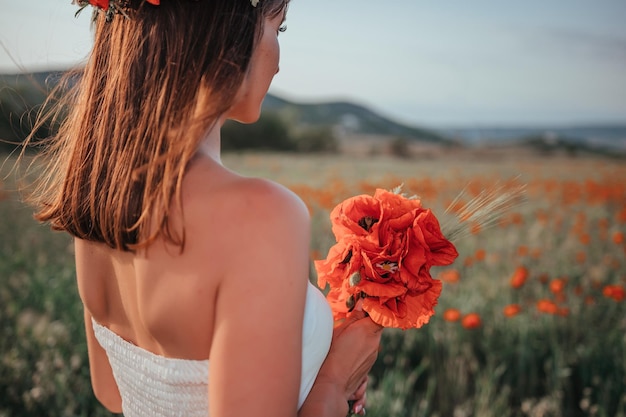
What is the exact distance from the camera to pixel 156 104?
999 mm

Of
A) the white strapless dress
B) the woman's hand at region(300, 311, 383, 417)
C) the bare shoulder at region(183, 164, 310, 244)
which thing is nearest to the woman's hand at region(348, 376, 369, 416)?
the woman's hand at region(300, 311, 383, 417)

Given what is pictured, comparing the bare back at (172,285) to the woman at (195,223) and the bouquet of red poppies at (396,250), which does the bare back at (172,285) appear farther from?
the bouquet of red poppies at (396,250)

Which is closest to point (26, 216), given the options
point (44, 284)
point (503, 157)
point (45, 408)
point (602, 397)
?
point (44, 284)

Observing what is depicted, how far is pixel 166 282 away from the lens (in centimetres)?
98

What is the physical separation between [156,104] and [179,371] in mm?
461

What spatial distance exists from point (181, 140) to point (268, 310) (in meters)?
0.29

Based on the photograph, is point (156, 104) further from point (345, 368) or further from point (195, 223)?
point (345, 368)

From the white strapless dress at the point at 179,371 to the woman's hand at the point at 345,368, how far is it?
19 millimetres

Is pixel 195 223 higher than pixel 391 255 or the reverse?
higher

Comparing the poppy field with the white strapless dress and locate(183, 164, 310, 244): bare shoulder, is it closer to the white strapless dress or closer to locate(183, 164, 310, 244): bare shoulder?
the white strapless dress

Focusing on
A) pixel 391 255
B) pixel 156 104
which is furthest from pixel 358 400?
pixel 156 104

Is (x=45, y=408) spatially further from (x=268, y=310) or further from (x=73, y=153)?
(x=268, y=310)

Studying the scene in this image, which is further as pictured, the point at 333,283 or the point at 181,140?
the point at 333,283

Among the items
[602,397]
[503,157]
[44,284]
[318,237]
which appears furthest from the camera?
[503,157]
